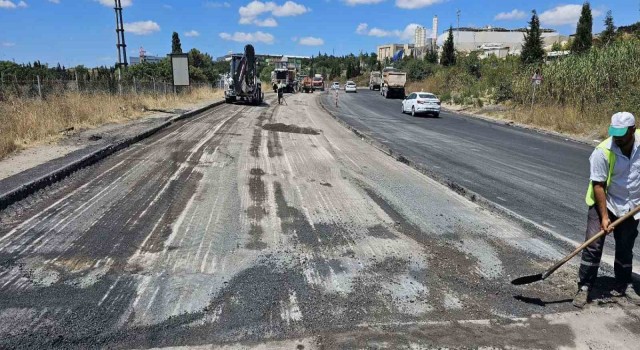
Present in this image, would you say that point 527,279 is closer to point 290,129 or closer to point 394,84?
point 290,129

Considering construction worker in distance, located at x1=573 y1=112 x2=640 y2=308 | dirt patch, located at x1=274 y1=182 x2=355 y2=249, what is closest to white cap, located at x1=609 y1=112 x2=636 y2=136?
construction worker in distance, located at x1=573 y1=112 x2=640 y2=308

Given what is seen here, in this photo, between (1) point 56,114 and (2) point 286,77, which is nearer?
(1) point 56,114

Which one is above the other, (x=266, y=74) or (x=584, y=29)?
(x=584, y=29)

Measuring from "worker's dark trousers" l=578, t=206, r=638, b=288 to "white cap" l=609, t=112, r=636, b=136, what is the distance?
0.77 metres

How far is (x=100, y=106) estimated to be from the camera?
56.6 feet

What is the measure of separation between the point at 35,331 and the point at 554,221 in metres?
6.82

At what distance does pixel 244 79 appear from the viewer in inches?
1121

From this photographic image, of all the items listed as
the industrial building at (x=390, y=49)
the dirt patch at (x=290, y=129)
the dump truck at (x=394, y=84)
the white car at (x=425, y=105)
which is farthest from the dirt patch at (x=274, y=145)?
the industrial building at (x=390, y=49)

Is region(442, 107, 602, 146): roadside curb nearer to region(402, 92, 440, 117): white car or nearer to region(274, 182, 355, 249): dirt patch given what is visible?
region(402, 92, 440, 117): white car

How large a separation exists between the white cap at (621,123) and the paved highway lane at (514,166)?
2677 millimetres

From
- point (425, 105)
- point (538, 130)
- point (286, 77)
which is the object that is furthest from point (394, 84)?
point (538, 130)

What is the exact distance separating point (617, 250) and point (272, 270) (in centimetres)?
342

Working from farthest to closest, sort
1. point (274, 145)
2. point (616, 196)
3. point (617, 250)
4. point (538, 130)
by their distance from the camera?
point (538, 130)
point (274, 145)
point (617, 250)
point (616, 196)

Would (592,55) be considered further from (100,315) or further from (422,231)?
(100,315)
